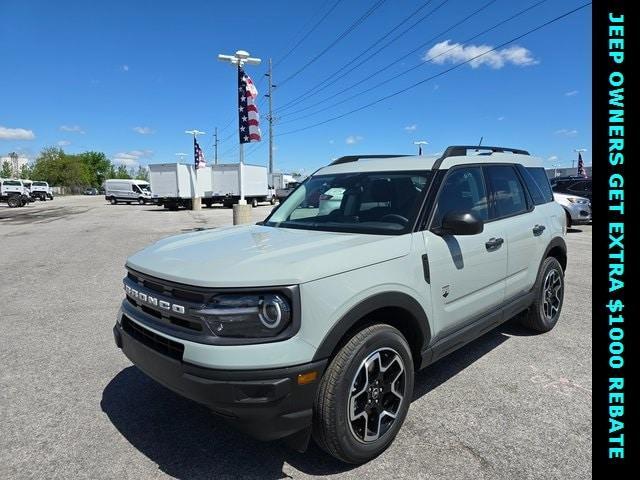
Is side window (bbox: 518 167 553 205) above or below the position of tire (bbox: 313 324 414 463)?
above

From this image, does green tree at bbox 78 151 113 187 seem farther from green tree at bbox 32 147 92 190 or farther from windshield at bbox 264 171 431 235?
windshield at bbox 264 171 431 235

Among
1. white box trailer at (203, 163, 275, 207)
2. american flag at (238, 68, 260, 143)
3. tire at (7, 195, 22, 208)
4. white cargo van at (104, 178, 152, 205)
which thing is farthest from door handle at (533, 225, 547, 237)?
white cargo van at (104, 178, 152, 205)

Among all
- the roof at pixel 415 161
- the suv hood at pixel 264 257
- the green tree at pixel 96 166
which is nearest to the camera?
the suv hood at pixel 264 257

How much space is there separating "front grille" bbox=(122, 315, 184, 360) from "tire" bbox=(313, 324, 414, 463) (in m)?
0.79

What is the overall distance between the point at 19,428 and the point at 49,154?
384 feet

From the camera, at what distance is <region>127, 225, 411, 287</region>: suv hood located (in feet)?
7.38

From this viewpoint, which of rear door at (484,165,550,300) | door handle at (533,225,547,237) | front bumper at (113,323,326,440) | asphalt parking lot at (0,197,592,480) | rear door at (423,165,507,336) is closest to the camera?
front bumper at (113,323,326,440)

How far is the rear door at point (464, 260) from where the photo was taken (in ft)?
9.91

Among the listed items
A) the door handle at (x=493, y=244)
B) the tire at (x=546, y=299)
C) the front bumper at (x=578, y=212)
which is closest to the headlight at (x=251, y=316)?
the door handle at (x=493, y=244)

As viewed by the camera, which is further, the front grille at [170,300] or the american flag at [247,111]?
the american flag at [247,111]

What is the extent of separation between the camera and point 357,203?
11.8 ft

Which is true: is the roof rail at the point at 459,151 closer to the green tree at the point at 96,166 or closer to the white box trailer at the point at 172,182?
the white box trailer at the point at 172,182

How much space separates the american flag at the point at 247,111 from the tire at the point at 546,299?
12557 mm

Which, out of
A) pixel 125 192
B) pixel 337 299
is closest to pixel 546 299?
pixel 337 299
